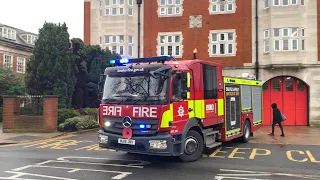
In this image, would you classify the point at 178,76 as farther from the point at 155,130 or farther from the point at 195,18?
the point at 195,18

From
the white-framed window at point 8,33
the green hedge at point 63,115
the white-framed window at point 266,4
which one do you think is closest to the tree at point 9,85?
the green hedge at point 63,115

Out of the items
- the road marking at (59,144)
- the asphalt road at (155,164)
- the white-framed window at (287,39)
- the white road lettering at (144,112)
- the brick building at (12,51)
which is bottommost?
the road marking at (59,144)

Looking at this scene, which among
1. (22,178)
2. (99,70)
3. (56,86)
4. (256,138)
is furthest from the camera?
(99,70)

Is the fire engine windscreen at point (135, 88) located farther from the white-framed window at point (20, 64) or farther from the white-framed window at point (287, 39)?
the white-framed window at point (20, 64)

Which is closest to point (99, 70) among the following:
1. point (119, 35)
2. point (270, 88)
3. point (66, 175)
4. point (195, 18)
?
point (119, 35)

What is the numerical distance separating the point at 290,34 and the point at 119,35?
40.3ft

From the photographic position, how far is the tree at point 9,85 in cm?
2545

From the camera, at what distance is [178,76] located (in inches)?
341

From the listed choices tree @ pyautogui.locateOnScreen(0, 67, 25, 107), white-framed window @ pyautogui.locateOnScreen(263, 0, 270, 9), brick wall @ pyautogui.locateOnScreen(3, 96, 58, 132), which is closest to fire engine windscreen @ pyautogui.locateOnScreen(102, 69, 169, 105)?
brick wall @ pyautogui.locateOnScreen(3, 96, 58, 132)

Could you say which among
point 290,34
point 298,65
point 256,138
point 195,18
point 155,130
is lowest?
point 256,138

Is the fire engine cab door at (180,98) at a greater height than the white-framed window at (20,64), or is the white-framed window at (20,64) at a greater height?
the white-framed window at (20,64)

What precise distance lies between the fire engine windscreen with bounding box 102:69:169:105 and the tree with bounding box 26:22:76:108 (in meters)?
10.6

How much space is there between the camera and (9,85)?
26.5m

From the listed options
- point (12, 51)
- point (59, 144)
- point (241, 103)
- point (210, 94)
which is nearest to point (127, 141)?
point (210, 94)
